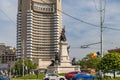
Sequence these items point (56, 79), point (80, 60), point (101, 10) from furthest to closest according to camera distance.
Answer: point (80, 60)
point (56, 79)
point (101, 10)

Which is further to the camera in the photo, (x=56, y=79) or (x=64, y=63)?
(x=64, y=63)

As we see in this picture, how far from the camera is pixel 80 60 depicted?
14975 centimetres

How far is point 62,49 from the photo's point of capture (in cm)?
8369

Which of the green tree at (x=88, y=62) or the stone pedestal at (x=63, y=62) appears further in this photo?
the green tree at (x=88, y=62)

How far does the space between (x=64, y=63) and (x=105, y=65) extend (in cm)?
2665

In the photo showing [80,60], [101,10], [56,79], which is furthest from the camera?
[80,60]

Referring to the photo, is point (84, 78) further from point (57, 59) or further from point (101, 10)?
point (57, 59)

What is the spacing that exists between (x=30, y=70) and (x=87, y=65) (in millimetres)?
24779

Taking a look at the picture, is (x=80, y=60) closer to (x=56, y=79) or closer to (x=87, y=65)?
(x=87, y=65)

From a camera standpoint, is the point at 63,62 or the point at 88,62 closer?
the point at 63,62

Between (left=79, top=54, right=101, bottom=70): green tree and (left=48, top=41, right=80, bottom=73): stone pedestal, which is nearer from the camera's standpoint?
(left=48, top=41, right=80, bottom=73): stone pedestal

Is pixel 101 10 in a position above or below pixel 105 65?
above

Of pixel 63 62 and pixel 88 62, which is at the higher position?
pixel 63 62

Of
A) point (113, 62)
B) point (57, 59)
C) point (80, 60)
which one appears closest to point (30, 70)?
point (80, 60)
